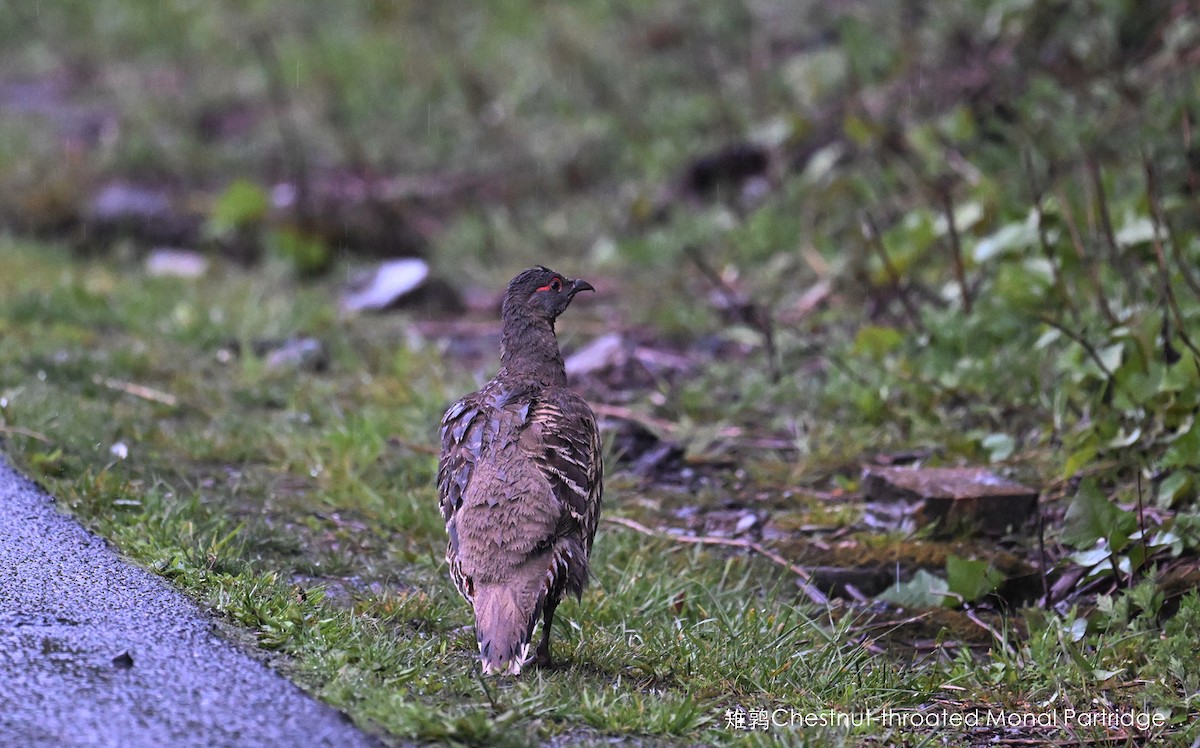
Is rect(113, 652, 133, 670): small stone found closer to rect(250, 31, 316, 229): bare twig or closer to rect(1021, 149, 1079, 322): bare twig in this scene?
rect(1021, 149, 1079, 322): bare twig

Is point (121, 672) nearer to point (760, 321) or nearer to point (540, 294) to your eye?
point (540, 294)

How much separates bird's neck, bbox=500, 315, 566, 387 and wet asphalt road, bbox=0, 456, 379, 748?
1.57 meters

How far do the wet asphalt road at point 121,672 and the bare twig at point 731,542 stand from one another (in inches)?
80.2

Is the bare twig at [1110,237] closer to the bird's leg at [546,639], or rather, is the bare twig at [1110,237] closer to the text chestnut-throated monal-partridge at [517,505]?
the text chestnut-throated monal-partridge at [517,505]

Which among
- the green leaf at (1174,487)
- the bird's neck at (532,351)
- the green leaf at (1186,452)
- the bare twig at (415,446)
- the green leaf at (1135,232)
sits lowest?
the bare twig at (415,446)

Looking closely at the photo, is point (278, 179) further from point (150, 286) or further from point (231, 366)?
point (231, 366)

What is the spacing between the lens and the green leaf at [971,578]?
16.7 feet

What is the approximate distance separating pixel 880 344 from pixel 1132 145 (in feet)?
8.43

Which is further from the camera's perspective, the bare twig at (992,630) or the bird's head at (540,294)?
the bird's head at (540,294)

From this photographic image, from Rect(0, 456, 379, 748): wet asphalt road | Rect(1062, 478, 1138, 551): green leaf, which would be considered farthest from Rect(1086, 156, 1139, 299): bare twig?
Rect(0, 456, 379, 748): wet asphalt road

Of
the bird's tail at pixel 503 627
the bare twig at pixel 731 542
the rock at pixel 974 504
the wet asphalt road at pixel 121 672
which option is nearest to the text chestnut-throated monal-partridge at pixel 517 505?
the bird's tail at pixel 503 627

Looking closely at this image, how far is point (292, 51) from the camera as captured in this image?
50.4ft

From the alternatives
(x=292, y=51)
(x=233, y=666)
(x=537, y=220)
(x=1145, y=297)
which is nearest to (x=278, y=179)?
(x=537, y=220)

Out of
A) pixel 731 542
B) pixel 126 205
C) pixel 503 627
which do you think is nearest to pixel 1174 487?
pixel 731 542
